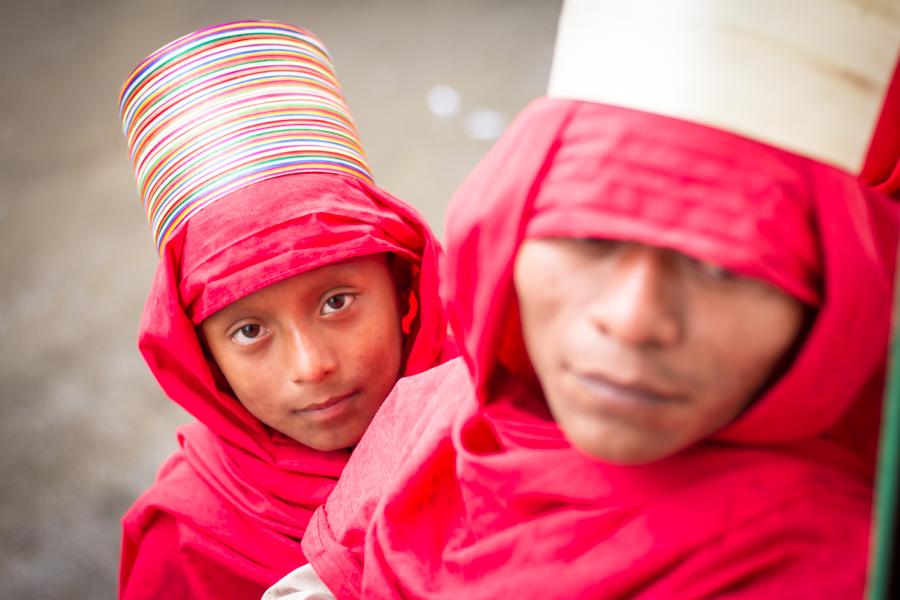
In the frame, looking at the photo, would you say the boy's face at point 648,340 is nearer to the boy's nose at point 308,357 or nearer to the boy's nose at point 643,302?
the boy's nose at point 643,302

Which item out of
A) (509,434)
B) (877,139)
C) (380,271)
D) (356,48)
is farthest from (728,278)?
(356,48)

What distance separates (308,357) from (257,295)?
104 millimetres

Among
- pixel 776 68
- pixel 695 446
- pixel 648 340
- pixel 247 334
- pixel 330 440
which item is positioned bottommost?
pixel 330 440

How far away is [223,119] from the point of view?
1.17m

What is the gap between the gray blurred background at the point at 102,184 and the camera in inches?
85.4

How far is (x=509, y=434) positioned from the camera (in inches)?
28.1

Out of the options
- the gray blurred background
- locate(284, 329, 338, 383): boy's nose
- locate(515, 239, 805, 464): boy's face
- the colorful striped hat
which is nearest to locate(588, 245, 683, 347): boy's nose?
locate(515, 239, 805, 464): boy's face

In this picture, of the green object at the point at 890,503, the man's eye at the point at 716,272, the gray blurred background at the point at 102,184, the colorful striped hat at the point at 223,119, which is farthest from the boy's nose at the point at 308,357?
the gray blurred background at the point at 102,184

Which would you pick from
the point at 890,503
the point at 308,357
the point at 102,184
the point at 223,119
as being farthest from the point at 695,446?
the point at 102,184

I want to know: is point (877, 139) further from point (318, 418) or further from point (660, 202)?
point (318, 418)

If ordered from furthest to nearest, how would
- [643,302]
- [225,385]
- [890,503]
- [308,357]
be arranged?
[225,385] < [308,357] < [643,302] < [890,503]

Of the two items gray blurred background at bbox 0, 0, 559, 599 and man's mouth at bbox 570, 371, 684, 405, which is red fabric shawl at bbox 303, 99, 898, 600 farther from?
gray blurred background at bbox 0, 0, 559, 599

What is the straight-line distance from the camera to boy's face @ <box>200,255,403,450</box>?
3.64ft

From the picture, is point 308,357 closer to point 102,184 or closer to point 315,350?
point 315,350
